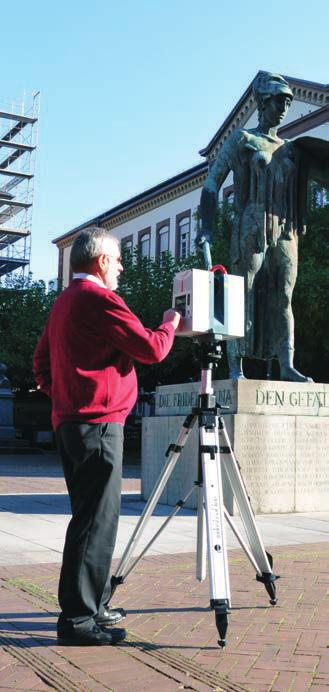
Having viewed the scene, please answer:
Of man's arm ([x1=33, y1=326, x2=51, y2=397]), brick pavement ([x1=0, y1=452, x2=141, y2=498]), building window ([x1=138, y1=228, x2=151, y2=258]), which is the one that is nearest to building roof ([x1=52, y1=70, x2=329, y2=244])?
building window ([x1=138, y1=228, x2=151, y2=258])

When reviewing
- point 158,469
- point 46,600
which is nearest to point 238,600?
point 46,600

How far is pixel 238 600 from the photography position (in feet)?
15.9

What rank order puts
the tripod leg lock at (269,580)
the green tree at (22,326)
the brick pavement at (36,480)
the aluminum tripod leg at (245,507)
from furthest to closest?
the green tree at (22,326), the brick pavement at (36,480), the tripod leg lock at (269,580), the aluminum tripod leg at (245,507)

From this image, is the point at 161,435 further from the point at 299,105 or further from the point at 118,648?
the point at 299,105

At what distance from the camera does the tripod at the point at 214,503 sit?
3777 millimetres

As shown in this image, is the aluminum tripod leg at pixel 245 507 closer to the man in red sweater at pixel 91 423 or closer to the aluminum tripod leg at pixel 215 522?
the aluminum tripod leg at pixel 215 522

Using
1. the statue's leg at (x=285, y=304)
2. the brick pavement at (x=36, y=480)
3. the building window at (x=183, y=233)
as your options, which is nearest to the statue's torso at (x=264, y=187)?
the statue's leg at (x=285, y=304)

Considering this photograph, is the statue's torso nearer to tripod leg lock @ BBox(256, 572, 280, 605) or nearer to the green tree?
tripod leg lock @ BBox(256, 572, 280, 605)

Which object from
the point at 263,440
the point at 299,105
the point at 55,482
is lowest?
the point at 55,482

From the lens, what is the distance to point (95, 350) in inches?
152

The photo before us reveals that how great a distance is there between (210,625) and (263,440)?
192 inches

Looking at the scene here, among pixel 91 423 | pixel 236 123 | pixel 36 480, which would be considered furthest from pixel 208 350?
pixel 236 123

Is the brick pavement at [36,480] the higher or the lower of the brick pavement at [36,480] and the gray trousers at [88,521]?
the lower

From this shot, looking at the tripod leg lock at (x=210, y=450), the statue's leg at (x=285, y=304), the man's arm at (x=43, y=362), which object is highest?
the statue's leg at (x=285, y=304)
